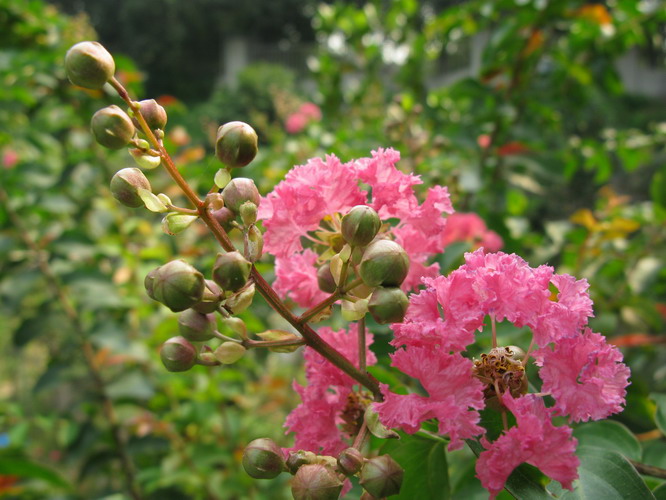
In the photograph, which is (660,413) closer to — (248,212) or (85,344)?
(248,212)

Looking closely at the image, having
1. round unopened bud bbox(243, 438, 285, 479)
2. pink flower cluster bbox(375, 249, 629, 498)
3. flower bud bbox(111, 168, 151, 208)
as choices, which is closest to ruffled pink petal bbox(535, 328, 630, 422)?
pink flower cluster bbox(375, 249, 629, 498)

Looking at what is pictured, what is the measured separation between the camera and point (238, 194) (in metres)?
0.48

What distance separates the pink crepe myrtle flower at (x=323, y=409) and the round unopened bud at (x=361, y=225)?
0.13 metres

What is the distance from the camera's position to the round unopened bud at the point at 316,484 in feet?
1.36

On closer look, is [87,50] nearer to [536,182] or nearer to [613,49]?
[536,182]

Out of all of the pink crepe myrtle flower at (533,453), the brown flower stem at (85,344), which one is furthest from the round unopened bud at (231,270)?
the brown flower stem at (85,344)

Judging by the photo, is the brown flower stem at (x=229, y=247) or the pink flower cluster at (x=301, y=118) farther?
the pink flower cluster at (x=301, y=118)

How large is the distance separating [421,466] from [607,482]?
0.15 meters

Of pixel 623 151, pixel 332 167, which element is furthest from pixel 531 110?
pixel 332 167

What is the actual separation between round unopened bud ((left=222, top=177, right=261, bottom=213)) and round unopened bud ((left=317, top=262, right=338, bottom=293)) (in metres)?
0.09

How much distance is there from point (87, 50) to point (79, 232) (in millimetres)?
1047

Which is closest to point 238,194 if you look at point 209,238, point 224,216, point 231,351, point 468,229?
point 224,216

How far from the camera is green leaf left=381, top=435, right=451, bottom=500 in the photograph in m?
0.51

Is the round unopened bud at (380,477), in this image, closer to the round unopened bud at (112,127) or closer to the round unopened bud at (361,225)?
the round unopened bud at (361,225)
